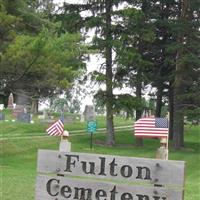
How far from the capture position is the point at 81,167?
5.56 metres

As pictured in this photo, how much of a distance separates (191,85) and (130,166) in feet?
96.8

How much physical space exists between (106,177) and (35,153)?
78.3 feet

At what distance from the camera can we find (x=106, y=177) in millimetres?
5406

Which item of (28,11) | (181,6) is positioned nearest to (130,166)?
(28,11)

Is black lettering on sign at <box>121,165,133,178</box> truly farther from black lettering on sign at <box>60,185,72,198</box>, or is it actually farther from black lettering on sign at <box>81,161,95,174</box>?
black lettering on sign at <box>60,185,72,198</box>

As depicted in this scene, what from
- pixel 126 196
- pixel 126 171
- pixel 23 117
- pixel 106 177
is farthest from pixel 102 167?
pixel 23 117

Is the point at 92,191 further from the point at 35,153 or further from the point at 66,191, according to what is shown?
the point at 35,153

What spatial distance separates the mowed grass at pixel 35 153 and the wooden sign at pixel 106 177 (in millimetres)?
5630

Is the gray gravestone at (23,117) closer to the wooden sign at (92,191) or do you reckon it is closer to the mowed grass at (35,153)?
the mowed grass at (35,153)

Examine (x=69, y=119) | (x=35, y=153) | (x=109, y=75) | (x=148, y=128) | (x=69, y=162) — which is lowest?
(x=35, y=153)

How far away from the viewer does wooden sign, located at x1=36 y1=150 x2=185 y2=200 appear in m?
5.15

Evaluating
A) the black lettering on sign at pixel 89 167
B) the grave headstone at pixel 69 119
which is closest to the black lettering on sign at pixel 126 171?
the black lettering on sign at pixel 89 167

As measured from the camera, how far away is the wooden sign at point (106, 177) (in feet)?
16.9

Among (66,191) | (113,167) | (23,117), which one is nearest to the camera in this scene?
(113,167)
